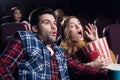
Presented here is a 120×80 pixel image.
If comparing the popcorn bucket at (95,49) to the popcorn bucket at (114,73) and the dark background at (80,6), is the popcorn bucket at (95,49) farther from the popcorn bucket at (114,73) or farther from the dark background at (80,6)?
the dark background at (80,6)

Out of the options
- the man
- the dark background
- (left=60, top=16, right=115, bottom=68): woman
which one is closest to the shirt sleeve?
the man

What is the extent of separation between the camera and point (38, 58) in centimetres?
100

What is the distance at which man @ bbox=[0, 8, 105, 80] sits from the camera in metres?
0.96

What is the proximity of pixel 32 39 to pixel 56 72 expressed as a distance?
0.51 ft

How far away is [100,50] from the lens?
3.51 feet

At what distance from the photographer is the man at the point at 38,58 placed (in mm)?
964

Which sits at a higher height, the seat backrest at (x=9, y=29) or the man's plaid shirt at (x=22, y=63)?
the seat backrest at (x=9, y=29)

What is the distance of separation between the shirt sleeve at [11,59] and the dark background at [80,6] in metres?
3.28

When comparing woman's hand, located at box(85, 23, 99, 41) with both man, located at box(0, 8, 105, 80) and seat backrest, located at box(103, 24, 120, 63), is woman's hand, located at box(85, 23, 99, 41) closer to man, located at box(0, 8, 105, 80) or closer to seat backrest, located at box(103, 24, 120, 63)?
man, located at box(0, 8, 105, 80)

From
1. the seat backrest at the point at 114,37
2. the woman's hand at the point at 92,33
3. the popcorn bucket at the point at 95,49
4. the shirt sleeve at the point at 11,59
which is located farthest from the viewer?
the seat backrest at the point at 114,37

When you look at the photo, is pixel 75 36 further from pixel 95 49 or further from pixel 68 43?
pixel 95 49

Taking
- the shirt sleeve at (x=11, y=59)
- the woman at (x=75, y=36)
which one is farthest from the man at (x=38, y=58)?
the woman at (x=75, y=36)

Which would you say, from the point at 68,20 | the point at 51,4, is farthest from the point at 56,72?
the point at 51,4

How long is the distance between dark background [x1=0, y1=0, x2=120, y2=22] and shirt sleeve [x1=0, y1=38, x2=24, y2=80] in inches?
129
